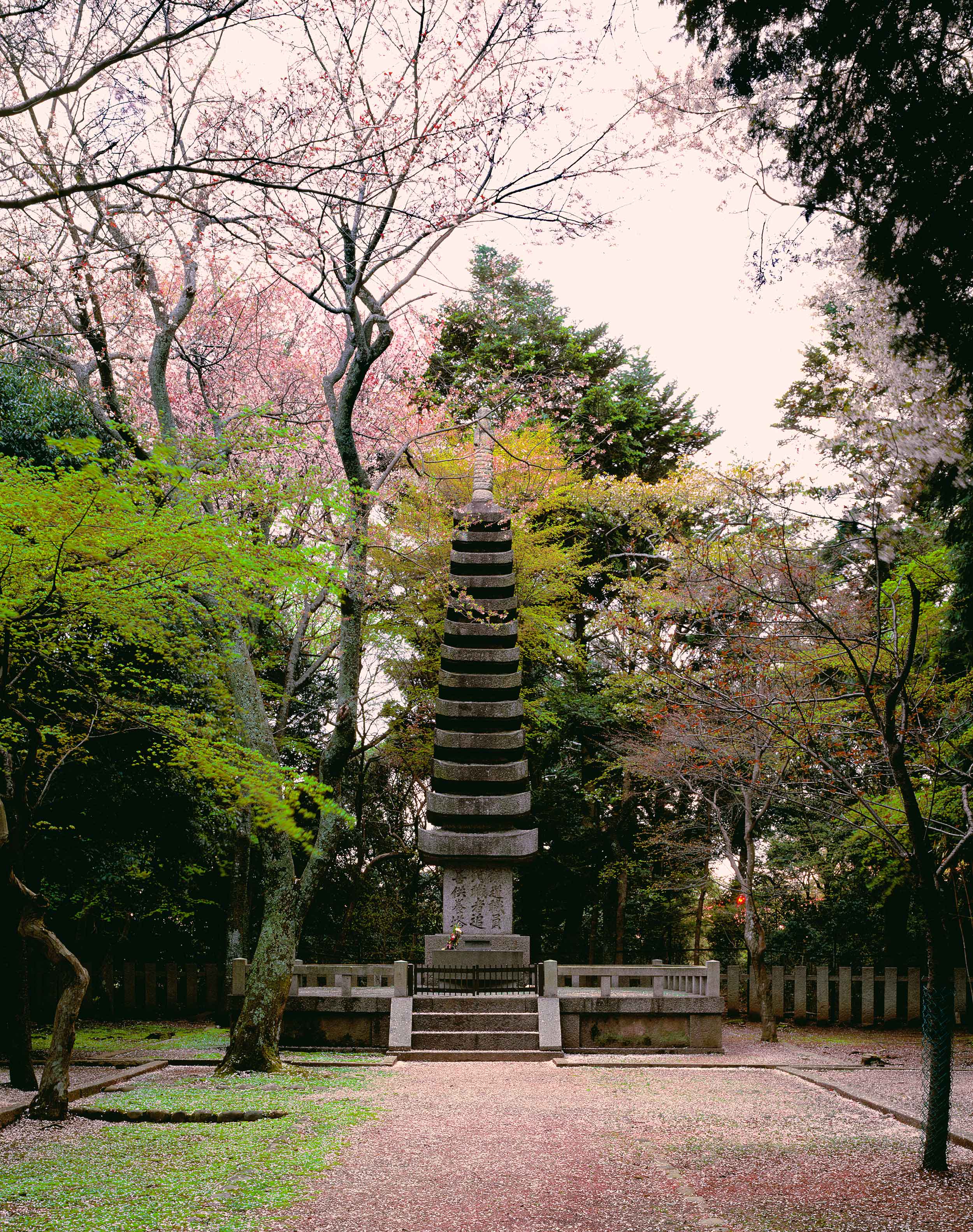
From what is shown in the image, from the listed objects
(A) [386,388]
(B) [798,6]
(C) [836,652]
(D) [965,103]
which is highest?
(A) [386,388]

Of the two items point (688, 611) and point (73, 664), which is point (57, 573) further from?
point (688, 611)

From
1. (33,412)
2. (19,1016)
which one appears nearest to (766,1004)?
(19,1016)

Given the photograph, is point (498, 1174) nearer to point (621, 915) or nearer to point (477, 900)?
point (477, 900)

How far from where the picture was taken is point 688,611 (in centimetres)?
1580

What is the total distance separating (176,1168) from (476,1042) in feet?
23.0

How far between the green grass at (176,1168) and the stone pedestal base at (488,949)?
20.6ft

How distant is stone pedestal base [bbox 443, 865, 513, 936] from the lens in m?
15.3

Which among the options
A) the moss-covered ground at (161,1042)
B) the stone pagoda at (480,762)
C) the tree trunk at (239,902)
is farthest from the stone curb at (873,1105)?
the tree trunk at (239,902)

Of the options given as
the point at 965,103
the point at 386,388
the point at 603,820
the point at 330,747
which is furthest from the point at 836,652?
the point at 603,820

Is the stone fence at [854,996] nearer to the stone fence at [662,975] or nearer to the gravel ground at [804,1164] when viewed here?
the stone fence at [662,975]

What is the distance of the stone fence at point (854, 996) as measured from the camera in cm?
1658

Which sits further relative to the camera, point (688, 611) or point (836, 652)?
point (688, 611)

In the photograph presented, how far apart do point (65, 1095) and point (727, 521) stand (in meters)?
6.75

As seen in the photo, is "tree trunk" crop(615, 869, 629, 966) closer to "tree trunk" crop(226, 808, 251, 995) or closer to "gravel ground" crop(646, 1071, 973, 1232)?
"tree trunk" crop(226, 808, 251, 995)
